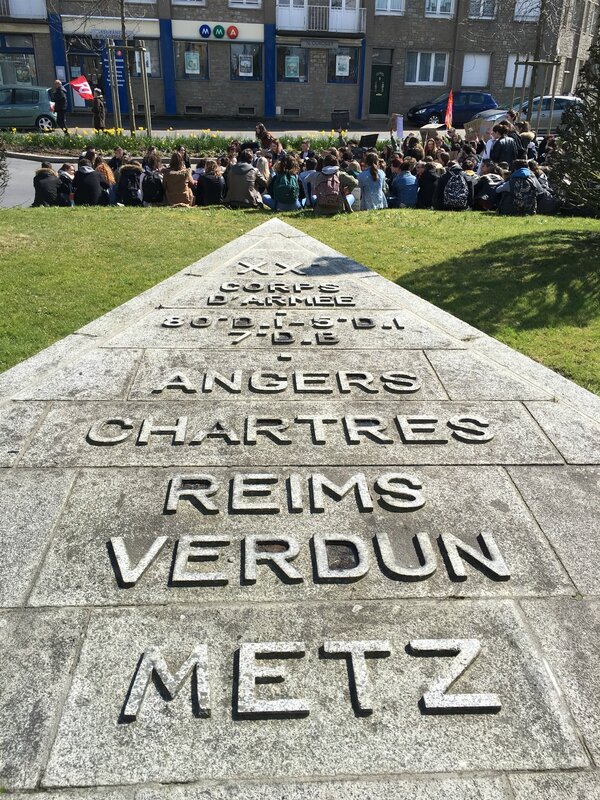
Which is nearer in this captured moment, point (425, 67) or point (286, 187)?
point (286, 187)

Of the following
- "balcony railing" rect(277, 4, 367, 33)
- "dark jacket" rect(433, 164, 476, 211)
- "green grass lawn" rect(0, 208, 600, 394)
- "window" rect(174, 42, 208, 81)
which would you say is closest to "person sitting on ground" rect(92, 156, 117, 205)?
"green grass lawn" rect(0, 208, 600, 394)

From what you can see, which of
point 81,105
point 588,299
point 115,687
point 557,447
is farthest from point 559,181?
point 81,105

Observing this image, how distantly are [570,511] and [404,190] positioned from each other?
11.9 m

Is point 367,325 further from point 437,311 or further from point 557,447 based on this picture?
point 557,447

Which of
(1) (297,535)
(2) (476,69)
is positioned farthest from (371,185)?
(2) (476,69)

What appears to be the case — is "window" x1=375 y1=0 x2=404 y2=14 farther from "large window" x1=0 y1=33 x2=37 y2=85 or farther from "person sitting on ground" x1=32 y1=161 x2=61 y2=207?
"person sitting on ground" x1=32 y1=161 x2=61 y2=207

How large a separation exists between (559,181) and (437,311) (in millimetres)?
4054

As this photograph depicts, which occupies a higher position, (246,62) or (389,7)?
(389,7)

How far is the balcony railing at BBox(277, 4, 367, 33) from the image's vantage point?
119 feet

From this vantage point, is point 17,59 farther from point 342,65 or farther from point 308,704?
point 308,704

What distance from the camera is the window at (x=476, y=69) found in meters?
38.2

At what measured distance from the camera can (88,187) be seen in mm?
14695

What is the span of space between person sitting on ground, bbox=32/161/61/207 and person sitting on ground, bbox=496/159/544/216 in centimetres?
→ 902

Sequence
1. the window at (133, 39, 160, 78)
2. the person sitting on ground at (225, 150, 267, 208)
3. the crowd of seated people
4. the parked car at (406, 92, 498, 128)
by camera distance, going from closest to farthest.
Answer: the crowd of seated people → the person sitting on ground at (225, 150, 267, 208) → the parked car at (406, 92, 498, 128) → the window at (133, 39, 160, 78)
